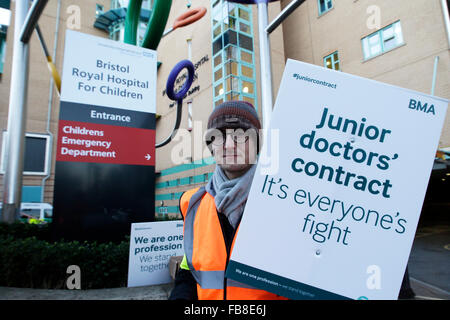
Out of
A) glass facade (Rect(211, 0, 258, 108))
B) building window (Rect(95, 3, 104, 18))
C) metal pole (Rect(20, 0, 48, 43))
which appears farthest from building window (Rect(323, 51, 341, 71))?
building window (Rect(95, 3, 104, 18))

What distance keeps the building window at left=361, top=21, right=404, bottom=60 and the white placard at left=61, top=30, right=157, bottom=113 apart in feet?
34.2

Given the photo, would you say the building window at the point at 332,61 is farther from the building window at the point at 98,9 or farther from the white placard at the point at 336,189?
the building window at the point at 98,9

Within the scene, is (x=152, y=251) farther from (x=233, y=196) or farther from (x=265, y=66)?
(x=265, y=66)

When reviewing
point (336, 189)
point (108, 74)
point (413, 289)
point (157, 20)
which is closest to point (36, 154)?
point (157, 20)

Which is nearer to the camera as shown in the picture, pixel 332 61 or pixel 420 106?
pixel 420 106

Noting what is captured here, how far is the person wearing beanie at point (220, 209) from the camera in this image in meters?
1.21

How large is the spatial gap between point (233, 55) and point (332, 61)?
509 cm

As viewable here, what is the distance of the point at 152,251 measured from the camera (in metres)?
3.99

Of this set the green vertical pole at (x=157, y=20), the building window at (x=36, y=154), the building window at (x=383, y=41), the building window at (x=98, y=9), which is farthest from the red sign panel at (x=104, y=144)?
the building window at (x=98, y=9)

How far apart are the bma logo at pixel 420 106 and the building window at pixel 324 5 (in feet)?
49.1

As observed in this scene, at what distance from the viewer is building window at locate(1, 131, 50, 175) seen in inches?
680

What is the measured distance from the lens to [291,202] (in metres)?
1.01

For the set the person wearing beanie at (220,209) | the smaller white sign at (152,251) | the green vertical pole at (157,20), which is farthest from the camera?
the green vertical pole at (157,20)
